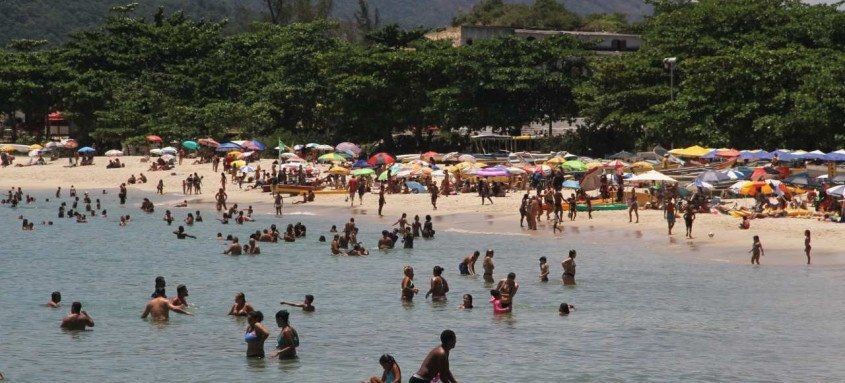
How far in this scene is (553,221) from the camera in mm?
41938

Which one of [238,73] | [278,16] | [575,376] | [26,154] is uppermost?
[278,16]

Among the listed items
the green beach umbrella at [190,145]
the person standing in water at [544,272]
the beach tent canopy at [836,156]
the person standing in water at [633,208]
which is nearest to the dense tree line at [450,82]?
the green beach umbrella at [190,145]

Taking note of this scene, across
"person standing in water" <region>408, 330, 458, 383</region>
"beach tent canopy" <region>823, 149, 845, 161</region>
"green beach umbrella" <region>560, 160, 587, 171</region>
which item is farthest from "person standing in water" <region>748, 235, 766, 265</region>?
"person standing in water" <region>408, 330, 458, 383</region>

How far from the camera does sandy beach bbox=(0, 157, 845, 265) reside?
116 feet

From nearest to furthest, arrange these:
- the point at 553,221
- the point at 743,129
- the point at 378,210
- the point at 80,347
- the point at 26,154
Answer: the point at 80,347 < the point at 553,221 < the point at 378,210 < the point at 743,129 < the point at 26,154

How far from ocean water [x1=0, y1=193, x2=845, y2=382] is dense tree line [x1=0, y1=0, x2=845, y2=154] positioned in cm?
1617

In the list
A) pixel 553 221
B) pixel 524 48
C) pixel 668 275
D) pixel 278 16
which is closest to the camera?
pixel 668 275

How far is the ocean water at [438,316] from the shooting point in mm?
21547

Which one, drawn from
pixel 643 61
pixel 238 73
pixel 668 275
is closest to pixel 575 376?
pixel 668 275

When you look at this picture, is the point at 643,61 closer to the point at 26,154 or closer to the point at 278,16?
the point at 26,154

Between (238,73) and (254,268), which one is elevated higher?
(238,73)

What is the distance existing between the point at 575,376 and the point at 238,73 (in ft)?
189

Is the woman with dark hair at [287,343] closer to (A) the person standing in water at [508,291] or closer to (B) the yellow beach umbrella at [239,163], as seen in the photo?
(A) the person standing in water at [508,291]

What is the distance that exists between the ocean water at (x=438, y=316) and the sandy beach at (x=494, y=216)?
0.86 m
